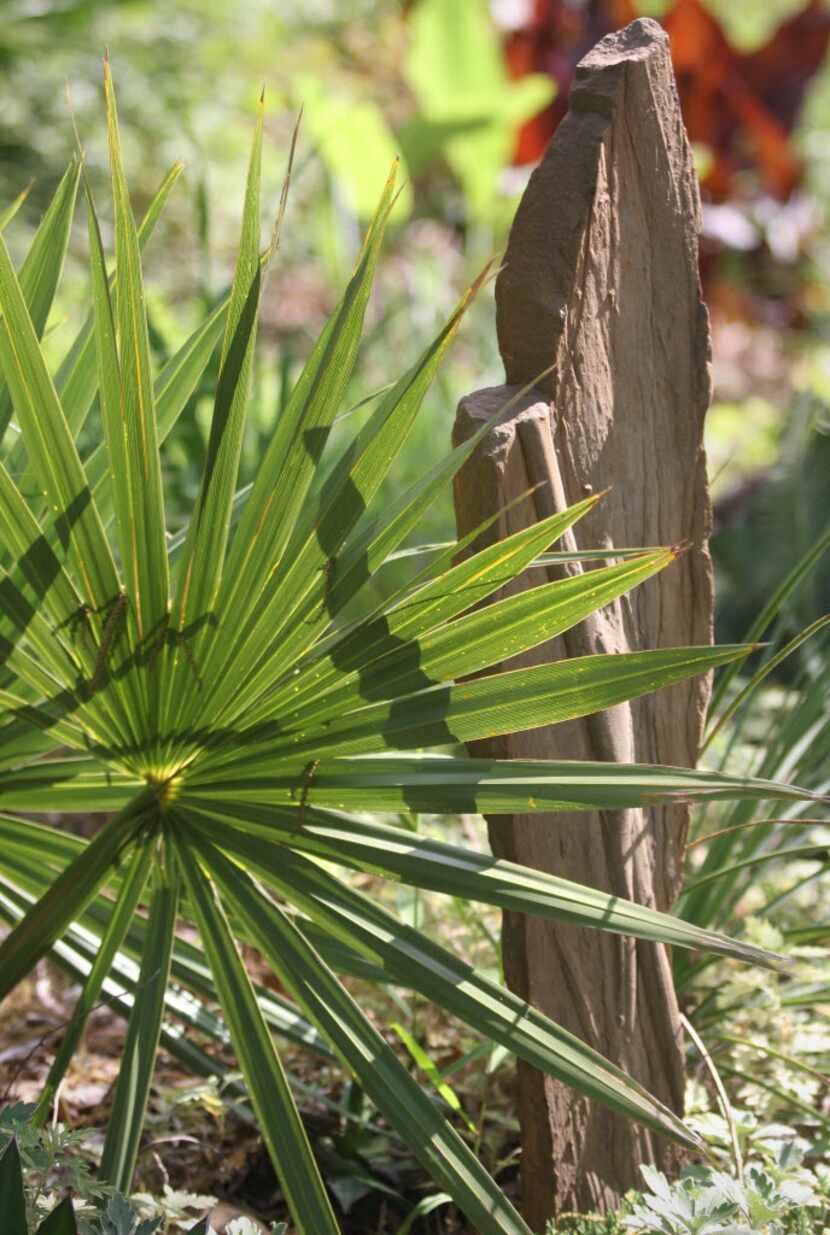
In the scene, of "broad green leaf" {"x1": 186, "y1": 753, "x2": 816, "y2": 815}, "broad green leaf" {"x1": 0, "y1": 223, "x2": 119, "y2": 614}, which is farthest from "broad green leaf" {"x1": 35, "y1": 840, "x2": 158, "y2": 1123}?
"broad green leaf" {"x1": 0, "y1": 223, "x2": 119, "y2": 614}

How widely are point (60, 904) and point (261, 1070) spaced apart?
0.21m

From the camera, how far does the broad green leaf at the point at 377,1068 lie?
1.02 m

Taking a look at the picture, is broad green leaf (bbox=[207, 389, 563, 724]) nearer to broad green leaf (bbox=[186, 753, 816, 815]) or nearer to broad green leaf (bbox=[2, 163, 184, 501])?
broad green leaf (bbox=[186, 753, 816, 815])

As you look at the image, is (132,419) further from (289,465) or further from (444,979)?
(444,979)

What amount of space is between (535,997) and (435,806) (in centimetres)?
30

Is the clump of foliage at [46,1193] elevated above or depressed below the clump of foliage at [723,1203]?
below

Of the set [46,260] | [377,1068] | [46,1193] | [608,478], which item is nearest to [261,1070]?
[377,1068]

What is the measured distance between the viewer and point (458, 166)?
16.8 feet

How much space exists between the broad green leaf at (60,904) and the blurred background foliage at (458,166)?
75.1 inches

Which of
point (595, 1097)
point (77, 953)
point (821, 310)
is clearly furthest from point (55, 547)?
point (821, 310)

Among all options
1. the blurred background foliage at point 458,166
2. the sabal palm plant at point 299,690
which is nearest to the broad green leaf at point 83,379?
the sabal palm plant at point 299,690

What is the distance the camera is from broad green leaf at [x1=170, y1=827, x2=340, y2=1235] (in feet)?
3.35

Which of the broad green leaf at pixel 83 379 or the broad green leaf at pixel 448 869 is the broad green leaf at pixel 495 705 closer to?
the broad green leaf at pixel 448 869

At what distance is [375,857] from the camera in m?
1.04
